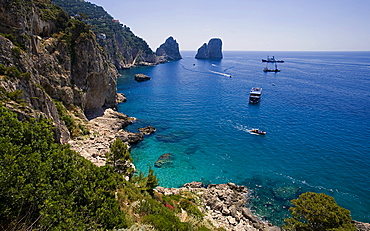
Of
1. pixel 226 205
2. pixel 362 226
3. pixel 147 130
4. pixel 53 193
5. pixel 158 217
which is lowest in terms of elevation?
pixel 226 205

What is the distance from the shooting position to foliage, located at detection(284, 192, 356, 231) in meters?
18.1

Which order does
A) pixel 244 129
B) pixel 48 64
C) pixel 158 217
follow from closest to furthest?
pixel 158 217 → pixel 48 64 → pixel 244 129

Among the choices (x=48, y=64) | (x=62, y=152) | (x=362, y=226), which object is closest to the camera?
(x=62, y=152)

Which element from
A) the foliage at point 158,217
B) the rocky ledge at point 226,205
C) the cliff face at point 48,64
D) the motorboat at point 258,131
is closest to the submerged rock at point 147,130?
the cliff face at point 48,64

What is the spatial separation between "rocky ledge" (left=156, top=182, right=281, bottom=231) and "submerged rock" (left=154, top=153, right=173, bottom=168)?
6535 mm

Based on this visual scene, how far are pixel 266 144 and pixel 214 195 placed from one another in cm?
2108

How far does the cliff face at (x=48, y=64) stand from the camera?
90.5 feet

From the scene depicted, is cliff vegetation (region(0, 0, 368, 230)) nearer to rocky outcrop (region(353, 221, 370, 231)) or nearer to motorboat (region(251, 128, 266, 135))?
rocky outcrop (region(353, 221, 370, 231))

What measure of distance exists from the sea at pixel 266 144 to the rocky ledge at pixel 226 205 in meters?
1.70

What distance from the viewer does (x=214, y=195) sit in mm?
30578

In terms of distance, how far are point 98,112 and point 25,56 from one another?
82.7 ft

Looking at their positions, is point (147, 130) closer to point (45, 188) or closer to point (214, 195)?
point (214, 195)

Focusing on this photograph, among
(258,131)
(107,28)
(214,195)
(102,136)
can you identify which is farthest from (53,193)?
(107,28)

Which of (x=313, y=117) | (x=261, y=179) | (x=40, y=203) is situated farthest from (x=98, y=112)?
(x=313, y=117)
